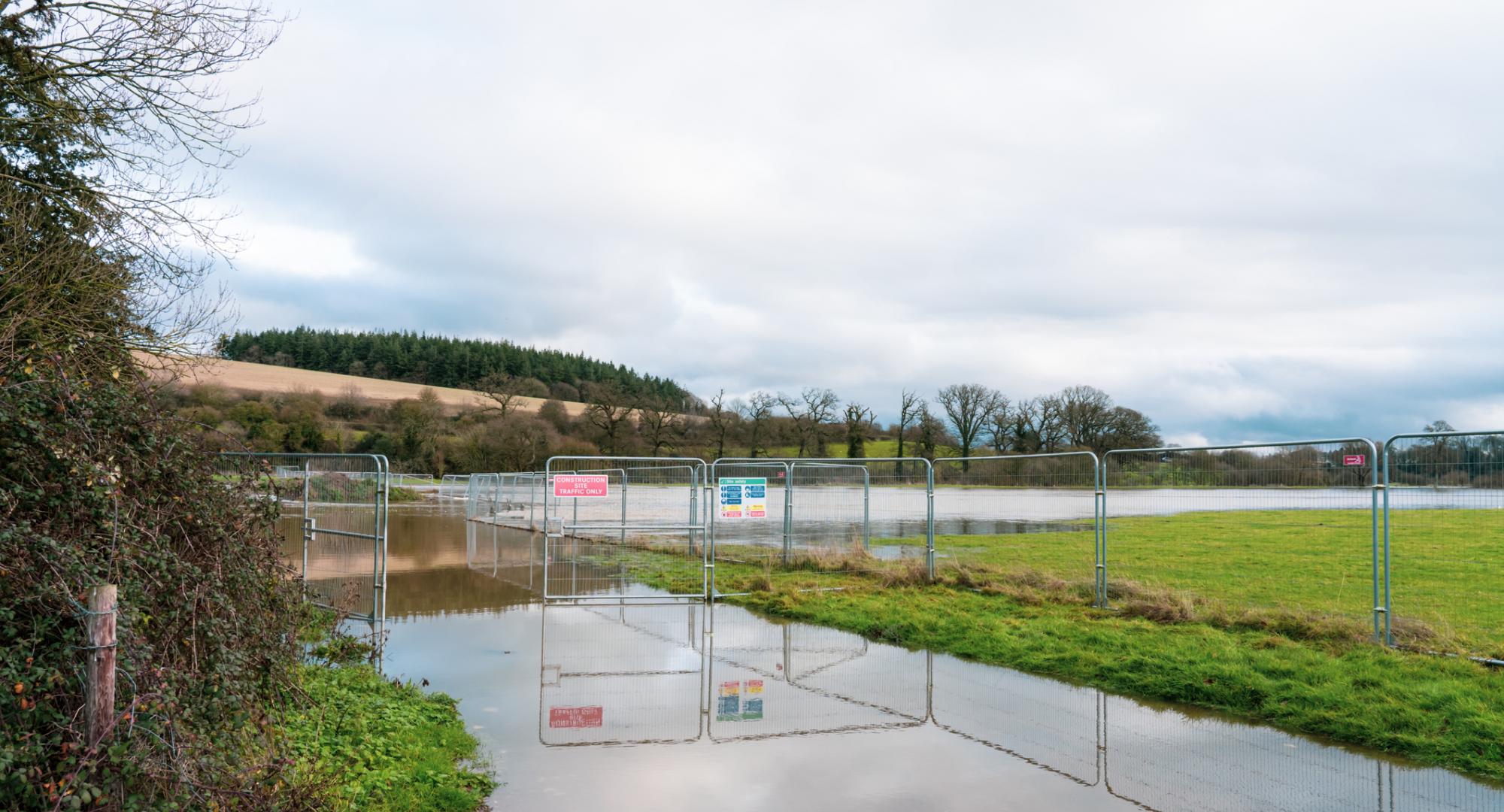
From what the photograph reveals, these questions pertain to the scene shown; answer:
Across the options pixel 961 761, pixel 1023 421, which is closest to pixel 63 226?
pixel 961 761

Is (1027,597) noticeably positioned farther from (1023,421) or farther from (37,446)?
(1023,421)

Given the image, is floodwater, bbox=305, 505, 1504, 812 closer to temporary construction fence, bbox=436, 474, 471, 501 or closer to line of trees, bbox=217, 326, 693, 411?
temporary construction fence, bbox=436, 474, 471, 501

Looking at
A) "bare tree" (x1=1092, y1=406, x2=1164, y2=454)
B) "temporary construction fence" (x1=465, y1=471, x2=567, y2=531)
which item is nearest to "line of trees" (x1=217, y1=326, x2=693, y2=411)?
"bare tree" (x1=1092, y1=406, x2=1164, y2=454)

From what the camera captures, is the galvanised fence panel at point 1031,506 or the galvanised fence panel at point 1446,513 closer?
the galvanised fence panel at point 1446,513

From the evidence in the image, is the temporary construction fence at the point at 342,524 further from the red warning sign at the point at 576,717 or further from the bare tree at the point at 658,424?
the bare tree at the point at 658,424

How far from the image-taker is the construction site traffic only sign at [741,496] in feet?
47.3

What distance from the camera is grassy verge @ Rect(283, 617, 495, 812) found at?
5492 mm

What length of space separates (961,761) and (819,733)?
3.83 feet

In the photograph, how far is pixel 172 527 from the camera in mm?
5055

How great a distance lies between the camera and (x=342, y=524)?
13.1m

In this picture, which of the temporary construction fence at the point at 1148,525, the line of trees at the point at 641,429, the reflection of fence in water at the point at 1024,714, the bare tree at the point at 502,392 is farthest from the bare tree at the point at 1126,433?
the bare tree at the point at 502,392

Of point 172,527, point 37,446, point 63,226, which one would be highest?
point 63,226

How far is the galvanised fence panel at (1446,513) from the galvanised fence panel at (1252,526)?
22cm

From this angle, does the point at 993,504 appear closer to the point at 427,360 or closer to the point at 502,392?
the point at 502,392
